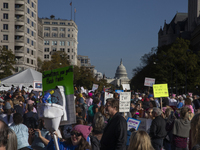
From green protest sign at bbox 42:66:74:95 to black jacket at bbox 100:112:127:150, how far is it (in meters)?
1.13

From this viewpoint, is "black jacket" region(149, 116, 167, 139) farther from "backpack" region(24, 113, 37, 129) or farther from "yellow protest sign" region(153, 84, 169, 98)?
"yellow protest sign" region(153, 84, 169, 98)

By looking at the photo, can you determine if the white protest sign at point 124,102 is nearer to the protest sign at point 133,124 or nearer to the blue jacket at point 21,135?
the protest sign at point 133,124

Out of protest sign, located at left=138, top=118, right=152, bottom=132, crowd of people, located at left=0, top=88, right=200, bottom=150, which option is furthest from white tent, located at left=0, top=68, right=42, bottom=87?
protest sign, located at left=138, top=118, right=152, bottom=132

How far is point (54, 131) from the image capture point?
4559mm

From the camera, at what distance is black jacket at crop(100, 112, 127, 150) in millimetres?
5379

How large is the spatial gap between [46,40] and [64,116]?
448ft

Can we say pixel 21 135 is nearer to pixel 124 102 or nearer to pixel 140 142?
pixel 140 142

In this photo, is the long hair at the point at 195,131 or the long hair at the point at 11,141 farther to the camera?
the long hair at the point at 195,131

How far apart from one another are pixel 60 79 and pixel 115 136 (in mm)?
1382

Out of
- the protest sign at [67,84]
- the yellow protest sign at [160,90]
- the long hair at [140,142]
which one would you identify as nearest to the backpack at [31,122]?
the protest sign at [67,84]

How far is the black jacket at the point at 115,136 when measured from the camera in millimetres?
5379

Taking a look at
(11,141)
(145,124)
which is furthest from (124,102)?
(11,141)

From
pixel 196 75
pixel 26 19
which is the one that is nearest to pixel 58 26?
pixel 26 19

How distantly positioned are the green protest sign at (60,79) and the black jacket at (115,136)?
3.71ft
